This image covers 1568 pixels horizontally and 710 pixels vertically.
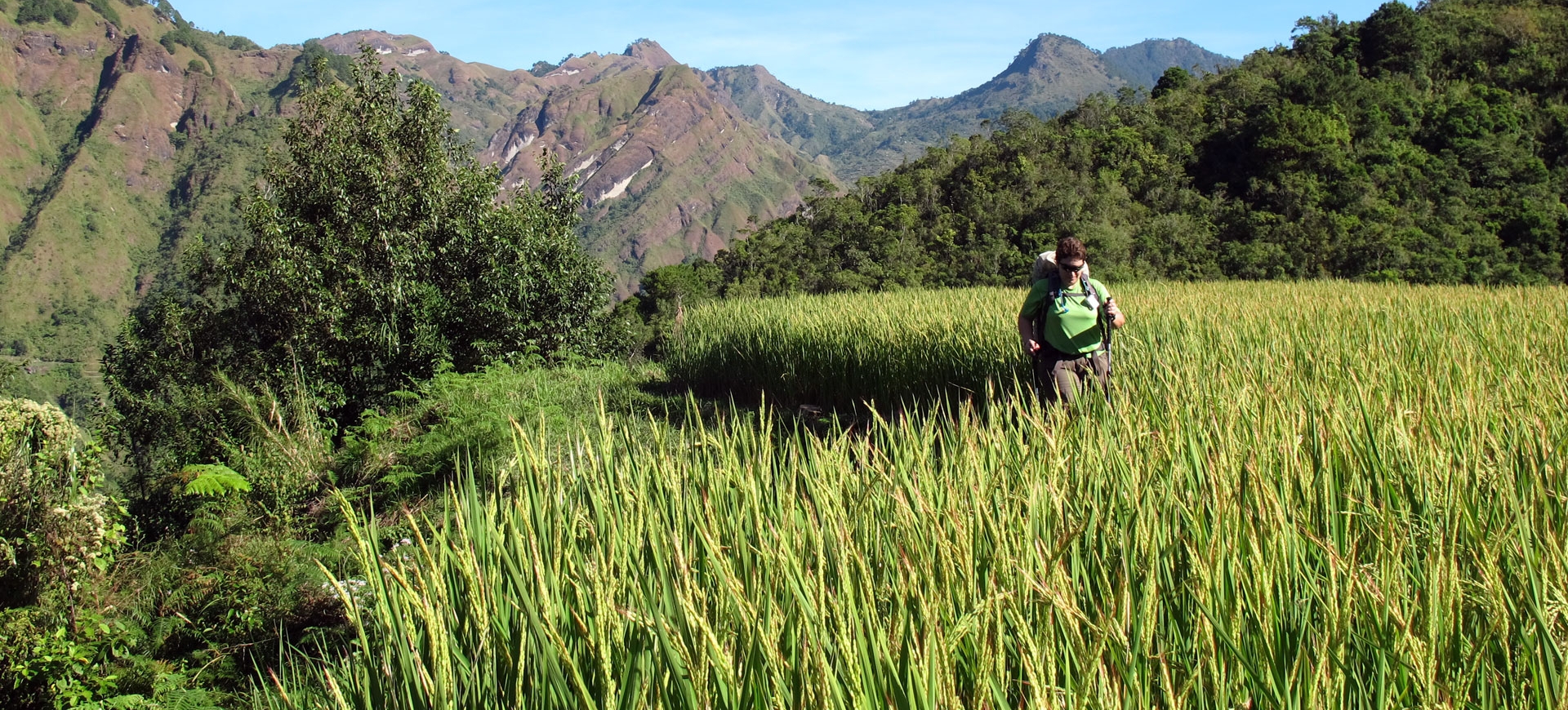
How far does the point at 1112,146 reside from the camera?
30.7 meters

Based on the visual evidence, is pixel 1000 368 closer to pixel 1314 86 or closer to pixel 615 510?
pixel 615 510

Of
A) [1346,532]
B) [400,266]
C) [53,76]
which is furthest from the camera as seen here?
[53,76]

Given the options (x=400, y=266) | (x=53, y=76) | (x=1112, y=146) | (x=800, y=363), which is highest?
(x=53, y=76)

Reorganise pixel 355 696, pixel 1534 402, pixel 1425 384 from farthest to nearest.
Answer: pixel 1425 384 < pixel 1534 402 < pixel 355 696

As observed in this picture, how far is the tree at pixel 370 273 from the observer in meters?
11.8

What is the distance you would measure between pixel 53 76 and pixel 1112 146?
152 m

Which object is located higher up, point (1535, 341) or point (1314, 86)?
point (1314, 86)

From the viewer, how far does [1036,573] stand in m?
1.88

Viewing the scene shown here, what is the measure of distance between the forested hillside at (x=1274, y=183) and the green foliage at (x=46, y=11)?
490 ft

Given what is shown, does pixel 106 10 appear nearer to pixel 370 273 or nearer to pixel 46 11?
pixel 46 11

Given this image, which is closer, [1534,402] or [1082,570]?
[1082,570]

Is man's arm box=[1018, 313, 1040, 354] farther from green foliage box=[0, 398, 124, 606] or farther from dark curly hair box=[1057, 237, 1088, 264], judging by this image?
green foliage box=[0, 398, 124, 606]

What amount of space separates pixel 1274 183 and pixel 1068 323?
2688cm

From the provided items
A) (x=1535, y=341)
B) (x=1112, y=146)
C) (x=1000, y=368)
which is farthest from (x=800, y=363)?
(x=1112, y=146)
